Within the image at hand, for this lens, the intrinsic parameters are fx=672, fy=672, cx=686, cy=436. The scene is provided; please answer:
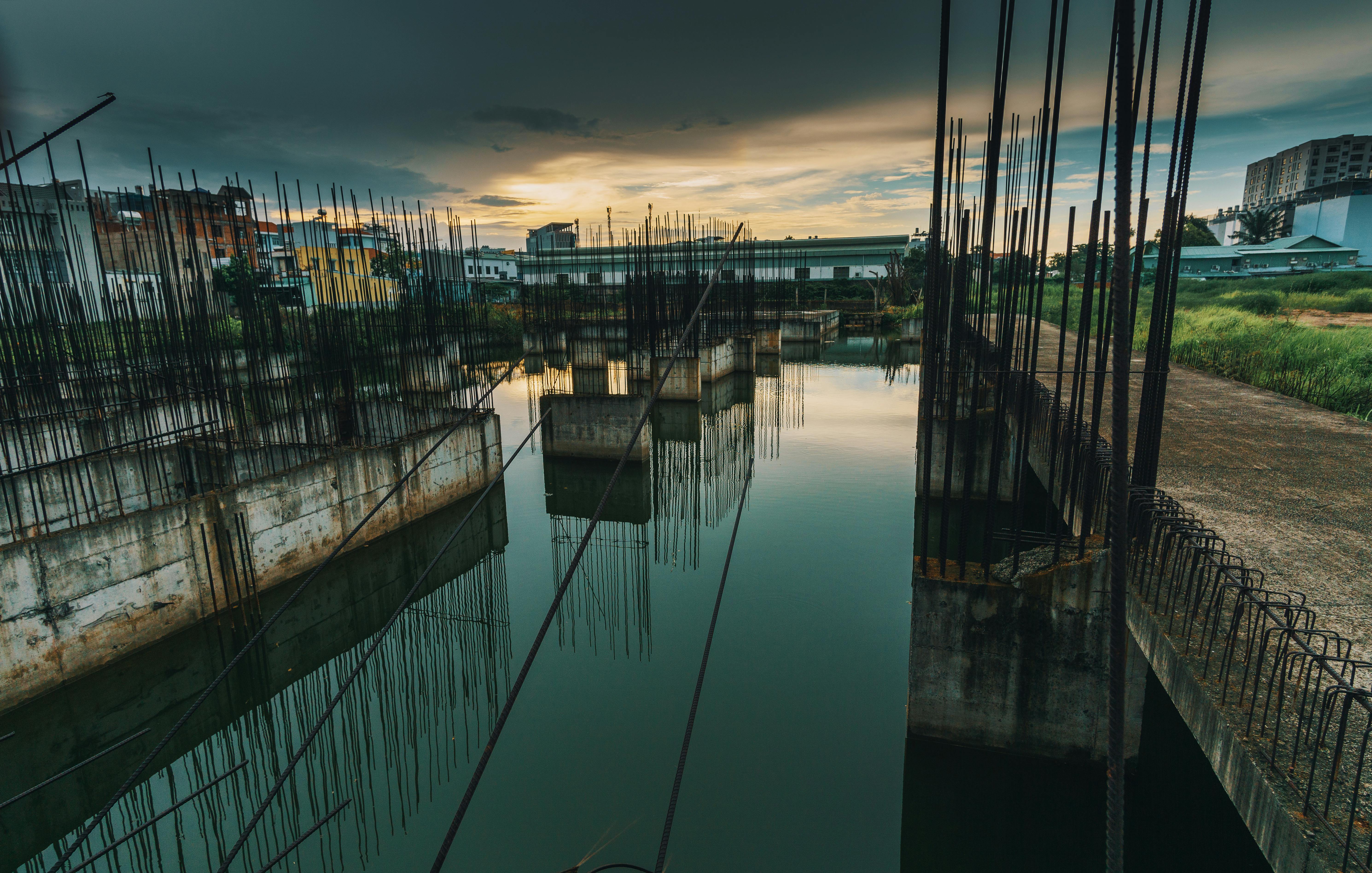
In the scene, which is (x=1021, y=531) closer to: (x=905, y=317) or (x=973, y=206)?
(x=973, y=206)

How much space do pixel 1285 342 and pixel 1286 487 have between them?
9.19 metres

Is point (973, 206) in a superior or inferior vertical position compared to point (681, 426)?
superior

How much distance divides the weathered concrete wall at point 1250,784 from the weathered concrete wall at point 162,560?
8544 millimetres

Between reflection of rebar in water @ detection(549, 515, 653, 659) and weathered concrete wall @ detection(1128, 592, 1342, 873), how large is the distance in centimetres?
503

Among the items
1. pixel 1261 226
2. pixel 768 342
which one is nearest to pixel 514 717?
pixel 768 342

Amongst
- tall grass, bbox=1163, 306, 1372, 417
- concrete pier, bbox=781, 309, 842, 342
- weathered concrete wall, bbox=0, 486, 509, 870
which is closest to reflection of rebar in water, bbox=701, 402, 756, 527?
weathered concrete wall, bbox=0, 486, 509, 870

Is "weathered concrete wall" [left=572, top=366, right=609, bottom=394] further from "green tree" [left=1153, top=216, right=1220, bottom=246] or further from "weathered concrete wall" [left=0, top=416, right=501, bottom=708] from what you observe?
"green tree" [left=1153, top=216, right=1220, bottom=246]

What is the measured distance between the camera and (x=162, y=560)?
274 inches

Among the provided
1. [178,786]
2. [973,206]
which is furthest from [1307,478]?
[178,786]

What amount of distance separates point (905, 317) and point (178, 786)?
3301 centimetres

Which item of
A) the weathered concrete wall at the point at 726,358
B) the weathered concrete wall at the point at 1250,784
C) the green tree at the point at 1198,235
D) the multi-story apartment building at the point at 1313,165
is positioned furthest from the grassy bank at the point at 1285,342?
the multi-story apartment building at the point at 1313,165

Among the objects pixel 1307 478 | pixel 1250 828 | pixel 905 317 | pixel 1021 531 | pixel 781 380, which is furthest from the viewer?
pixel 905 317

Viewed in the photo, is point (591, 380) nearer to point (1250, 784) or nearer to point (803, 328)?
point (1250, 784)

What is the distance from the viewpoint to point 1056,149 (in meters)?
4.62
